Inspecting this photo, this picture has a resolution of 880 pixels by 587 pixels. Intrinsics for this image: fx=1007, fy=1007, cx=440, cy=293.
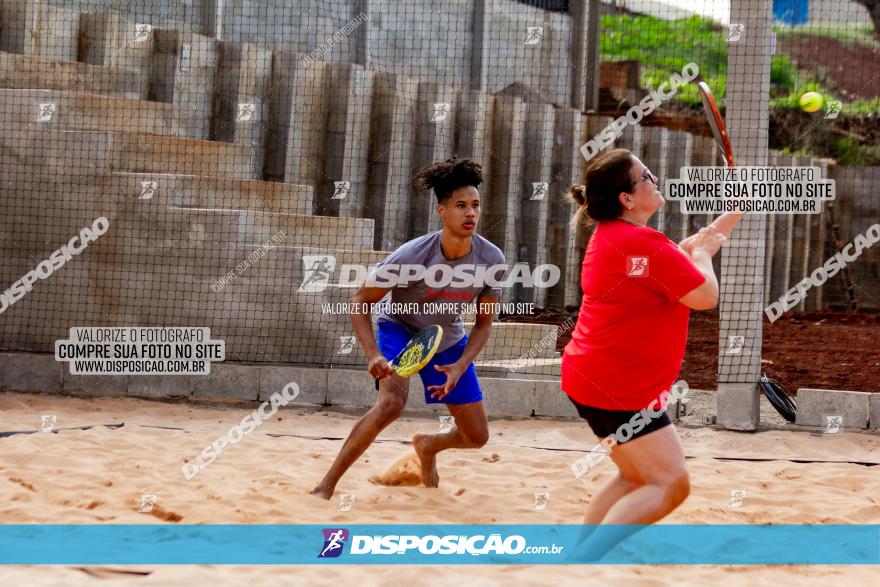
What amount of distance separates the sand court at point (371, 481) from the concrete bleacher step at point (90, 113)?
272 cm

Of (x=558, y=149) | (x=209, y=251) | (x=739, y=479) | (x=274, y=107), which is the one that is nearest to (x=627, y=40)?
(x=558, y=149)

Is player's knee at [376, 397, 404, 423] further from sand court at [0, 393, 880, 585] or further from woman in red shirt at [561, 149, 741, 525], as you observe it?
woman in red shirt at [561, 149, 741, 525]

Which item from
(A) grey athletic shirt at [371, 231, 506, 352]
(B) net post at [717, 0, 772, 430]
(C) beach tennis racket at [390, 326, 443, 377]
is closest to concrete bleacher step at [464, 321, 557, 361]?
(B) net post at [717, 0, 772, 430]

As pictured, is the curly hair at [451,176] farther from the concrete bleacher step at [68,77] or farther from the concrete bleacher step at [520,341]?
the concrete bleacher step at [68,77]

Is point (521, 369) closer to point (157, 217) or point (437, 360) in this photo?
point (437, 360)

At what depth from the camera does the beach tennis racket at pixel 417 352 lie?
203 inches

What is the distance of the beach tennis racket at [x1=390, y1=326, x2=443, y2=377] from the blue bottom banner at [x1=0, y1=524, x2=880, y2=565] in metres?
0.80

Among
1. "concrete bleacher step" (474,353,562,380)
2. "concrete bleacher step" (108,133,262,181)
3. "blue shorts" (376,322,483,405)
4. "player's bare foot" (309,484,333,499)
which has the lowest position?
"player's bare foot" (309,484,333,499)

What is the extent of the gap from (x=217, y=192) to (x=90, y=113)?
1.52 meters

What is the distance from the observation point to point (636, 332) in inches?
157

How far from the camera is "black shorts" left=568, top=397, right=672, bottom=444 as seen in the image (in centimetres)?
400

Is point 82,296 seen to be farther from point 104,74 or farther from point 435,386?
point 435,386

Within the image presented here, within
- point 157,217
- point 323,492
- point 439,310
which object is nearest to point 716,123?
point 439,310

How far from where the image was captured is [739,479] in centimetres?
621
